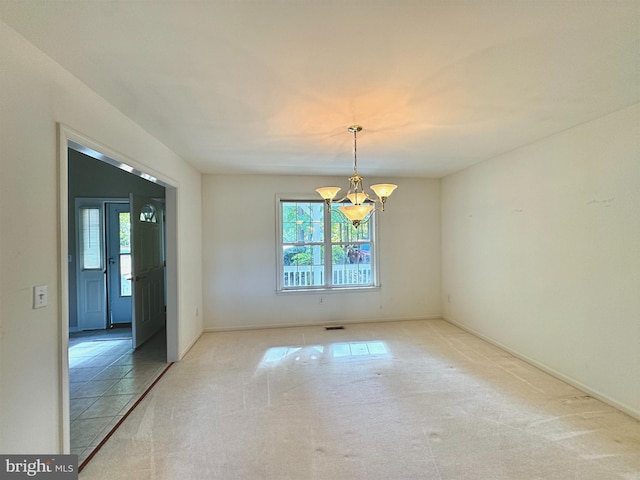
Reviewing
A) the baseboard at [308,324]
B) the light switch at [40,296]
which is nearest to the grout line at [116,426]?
the light switch at [40,296]

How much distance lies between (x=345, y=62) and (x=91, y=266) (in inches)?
197

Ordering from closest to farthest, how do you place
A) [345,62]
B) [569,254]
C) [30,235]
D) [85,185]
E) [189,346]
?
[30,235], [345,62], [569,254], [189,346], [85,185]

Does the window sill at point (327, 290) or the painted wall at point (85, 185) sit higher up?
the painted wall at point (85, 185)

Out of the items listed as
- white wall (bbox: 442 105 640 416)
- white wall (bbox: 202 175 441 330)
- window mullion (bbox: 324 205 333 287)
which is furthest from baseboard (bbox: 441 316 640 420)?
window mullion (bbox: 324 205 333 287)

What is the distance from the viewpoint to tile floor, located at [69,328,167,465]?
2119 mm

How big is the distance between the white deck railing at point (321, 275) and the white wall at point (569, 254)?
5.54ft

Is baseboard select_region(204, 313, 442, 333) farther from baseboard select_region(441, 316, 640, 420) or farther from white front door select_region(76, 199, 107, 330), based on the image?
white front door select_region(76, 199, 107, 330)

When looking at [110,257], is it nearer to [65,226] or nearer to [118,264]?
[118,264]

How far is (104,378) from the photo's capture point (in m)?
2.90

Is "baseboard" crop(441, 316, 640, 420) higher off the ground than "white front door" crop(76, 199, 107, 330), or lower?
lower

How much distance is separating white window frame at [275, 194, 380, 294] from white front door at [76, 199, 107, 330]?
110 inches

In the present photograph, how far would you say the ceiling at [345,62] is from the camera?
123 centimetres

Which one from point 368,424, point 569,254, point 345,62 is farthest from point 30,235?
point 569,254

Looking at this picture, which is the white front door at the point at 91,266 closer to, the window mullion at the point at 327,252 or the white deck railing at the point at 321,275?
the white deck railing at the point at 321,275
